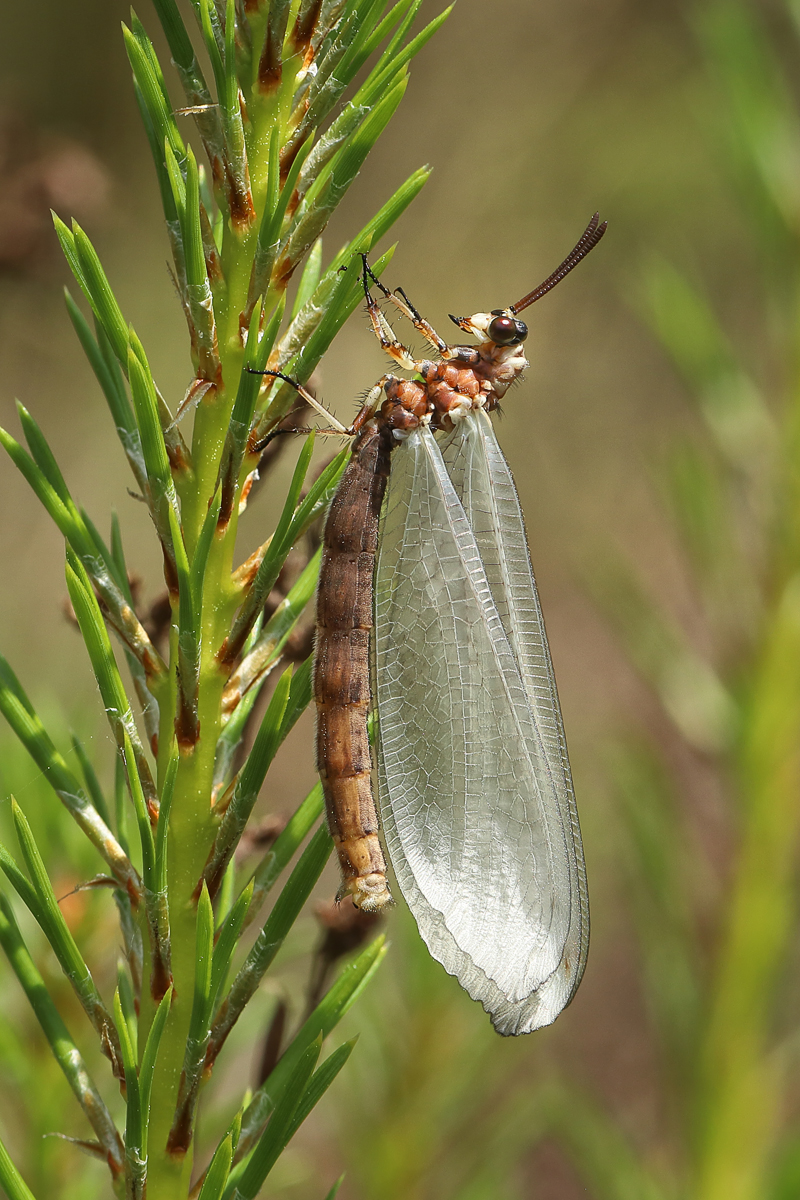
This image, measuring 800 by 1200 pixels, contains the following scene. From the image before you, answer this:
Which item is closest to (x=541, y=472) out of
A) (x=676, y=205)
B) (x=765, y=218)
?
(x=676, y=205)

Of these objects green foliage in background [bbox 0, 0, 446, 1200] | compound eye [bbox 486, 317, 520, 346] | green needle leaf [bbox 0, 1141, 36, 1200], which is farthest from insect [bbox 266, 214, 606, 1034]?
green needle leaf [bbox 0, 1141, 36, 1200]

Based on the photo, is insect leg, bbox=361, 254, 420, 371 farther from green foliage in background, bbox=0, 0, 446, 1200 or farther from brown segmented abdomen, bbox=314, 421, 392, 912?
green foliage in background, bbox=0, 0, 446, 1200

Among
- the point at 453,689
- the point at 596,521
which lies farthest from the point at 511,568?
the point at 596,521

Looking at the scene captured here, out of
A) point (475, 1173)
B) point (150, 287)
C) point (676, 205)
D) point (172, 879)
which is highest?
point (150, 287)

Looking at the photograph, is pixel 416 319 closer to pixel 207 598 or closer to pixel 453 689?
pixel 453 689

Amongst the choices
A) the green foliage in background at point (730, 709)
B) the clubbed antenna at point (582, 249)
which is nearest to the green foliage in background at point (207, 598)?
the clubbed antenna at point (582, 249)

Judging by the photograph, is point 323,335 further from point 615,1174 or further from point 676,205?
point 676,205
